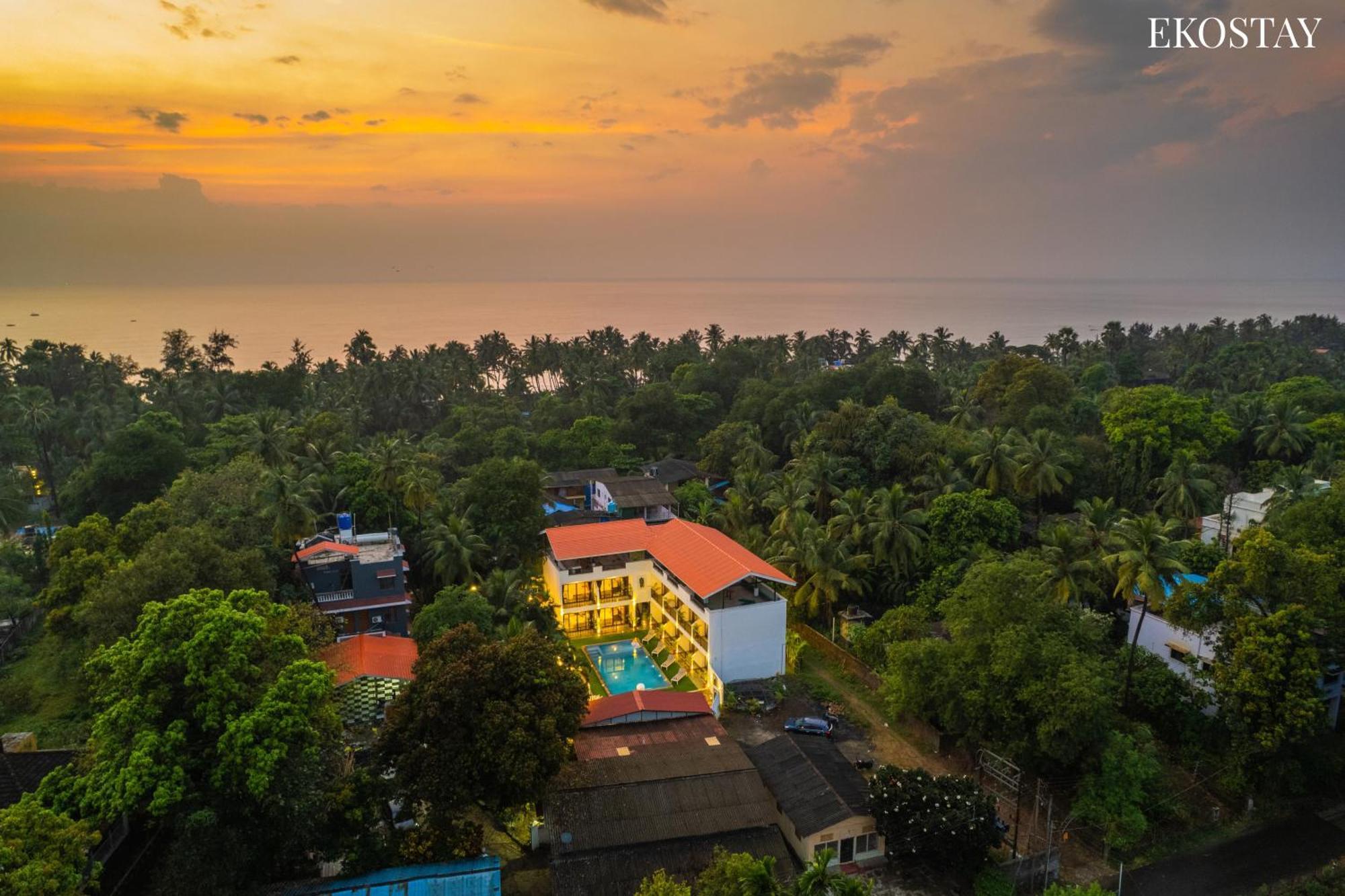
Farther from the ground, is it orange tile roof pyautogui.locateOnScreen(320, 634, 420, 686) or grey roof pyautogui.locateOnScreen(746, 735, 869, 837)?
orange tile roof pyautogui.locateOnScreen(320, 634, 420, 686)

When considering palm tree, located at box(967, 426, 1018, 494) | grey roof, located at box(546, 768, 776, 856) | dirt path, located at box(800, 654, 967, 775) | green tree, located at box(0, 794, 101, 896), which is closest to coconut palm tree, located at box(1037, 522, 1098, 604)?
dirt path, located at box(800, 654, 967, 775)

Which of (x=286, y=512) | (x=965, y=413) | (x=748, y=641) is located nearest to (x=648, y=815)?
(x=748, y=641)

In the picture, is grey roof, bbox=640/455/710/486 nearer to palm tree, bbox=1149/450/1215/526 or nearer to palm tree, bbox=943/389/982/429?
palm tree, bbox=943/389/982/429

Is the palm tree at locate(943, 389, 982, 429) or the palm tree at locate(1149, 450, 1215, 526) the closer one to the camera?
the palm tree at locate(1149, 450, 1215, 526)

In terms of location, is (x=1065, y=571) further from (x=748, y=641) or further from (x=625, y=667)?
(x=625, y=667)

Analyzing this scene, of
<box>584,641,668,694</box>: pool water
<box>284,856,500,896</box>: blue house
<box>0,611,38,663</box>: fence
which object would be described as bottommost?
<box>584,641,668,694</box>: pool water

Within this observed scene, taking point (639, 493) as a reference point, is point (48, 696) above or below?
below
